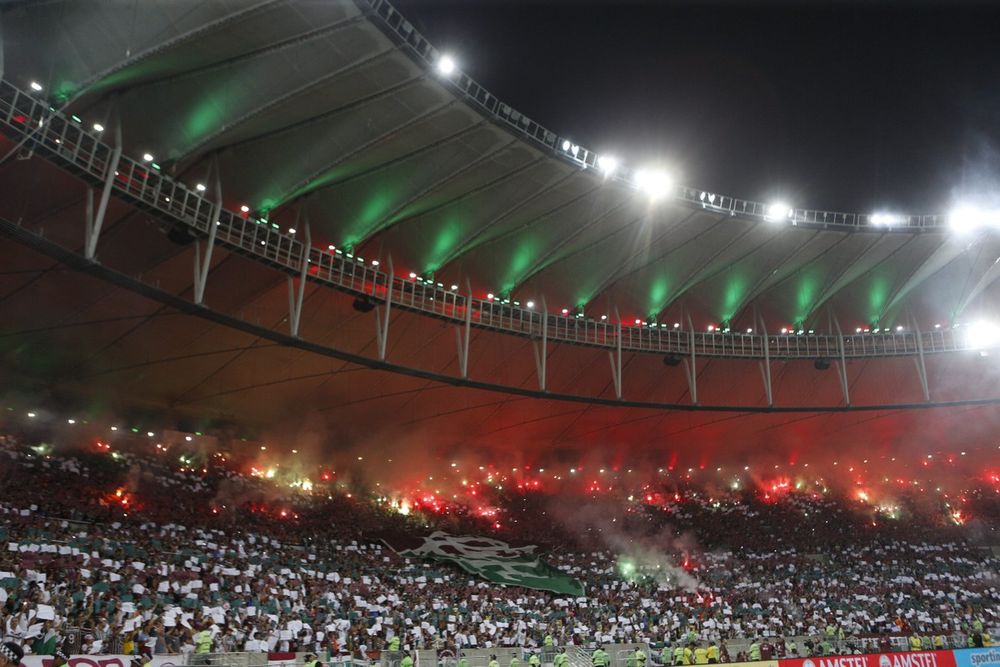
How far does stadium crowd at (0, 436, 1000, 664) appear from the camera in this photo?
20578 millimetres

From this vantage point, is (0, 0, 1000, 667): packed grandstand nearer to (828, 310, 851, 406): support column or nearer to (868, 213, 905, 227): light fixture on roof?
(868, 213, 905, 227): light fixture on roof

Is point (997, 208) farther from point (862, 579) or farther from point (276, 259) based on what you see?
point (276, 259)

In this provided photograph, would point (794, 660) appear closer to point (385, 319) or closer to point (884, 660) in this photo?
point (884, 660)

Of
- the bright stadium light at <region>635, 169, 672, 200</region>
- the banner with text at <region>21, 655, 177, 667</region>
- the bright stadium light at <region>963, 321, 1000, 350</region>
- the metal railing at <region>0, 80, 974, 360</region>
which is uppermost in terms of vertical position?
the bright stadium light at <region>635, 169, 672, 200</region>

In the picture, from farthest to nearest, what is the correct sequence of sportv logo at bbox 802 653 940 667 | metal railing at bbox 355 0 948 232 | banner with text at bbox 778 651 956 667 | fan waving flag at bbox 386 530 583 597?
fan waving flag at bbox 386 530 583 597, metal railing at bbox 355 0 948 232, sportv logo at bbox 802 653 940 667, banner with text at bbox 778 651 956 667

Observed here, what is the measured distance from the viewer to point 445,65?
26.5 m

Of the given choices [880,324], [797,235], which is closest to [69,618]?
[797,235]

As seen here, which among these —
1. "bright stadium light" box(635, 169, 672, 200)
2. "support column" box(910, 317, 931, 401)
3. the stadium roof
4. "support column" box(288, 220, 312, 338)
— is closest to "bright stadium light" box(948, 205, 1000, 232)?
the stadium roof

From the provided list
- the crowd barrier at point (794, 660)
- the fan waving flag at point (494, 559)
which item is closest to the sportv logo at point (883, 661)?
the crowd barrier at point (794, 660)

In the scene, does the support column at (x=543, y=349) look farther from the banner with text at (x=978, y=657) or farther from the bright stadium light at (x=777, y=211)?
the banner with text at (x=978, y=657)

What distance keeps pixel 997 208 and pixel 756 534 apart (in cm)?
2303

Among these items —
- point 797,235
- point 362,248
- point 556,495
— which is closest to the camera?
point 362,248

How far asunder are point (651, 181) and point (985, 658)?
21.4 m

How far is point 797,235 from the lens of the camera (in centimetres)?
3991
